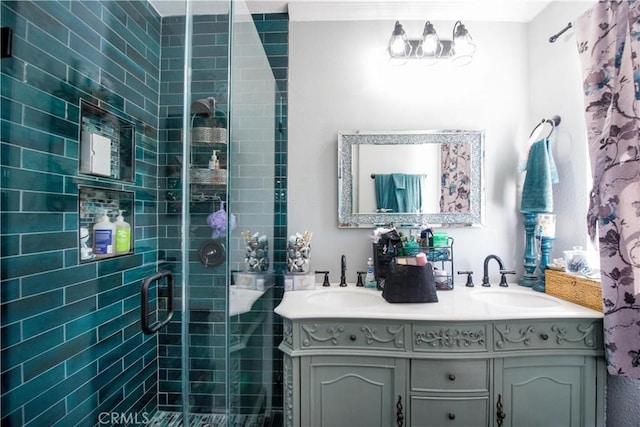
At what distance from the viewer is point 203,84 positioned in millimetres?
1032

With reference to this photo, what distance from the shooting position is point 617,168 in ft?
3.44

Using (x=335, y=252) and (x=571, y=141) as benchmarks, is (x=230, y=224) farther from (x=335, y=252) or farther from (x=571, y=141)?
(x=571, y=141)

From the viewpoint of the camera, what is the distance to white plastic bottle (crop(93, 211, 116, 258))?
1192 mm

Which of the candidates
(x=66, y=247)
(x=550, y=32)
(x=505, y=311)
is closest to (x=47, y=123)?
(x=66, y=247)

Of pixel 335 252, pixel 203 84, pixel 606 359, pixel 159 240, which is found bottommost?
pixel 606 359

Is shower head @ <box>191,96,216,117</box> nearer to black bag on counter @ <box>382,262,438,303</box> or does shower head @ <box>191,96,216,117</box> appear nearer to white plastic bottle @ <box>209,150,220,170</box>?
white plastic bottle @ <box>209,150,220,170</box>

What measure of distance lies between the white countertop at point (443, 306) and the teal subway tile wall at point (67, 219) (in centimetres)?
79

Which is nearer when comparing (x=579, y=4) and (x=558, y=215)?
(x=579, y=4)

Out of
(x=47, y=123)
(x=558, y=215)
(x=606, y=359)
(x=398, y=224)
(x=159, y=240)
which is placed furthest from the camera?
(x=398, y=224)

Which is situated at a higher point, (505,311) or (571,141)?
(571,141)

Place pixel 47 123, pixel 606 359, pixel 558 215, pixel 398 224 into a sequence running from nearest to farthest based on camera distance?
1. pixel 47 123
2. pixel 606 359
3. pixel 558 215
4. pixel 398 224

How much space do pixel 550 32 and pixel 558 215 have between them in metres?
1.01

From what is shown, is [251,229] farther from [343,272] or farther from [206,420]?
[206,420]

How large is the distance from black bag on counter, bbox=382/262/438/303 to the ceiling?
1455mm
